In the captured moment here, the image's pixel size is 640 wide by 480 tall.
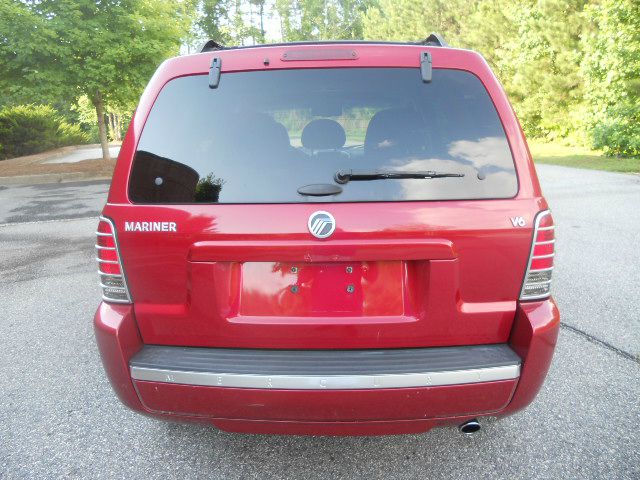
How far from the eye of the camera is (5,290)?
17.0 ft

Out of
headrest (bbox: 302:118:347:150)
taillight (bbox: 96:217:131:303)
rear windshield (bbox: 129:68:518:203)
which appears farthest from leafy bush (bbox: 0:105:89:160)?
headrest (bbox: 302:118:347:150)

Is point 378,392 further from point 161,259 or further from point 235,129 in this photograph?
point 235,129

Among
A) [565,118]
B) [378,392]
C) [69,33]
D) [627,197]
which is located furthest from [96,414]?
[565,118]

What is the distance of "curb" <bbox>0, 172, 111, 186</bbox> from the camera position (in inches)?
573

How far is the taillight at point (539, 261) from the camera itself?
1957 mm

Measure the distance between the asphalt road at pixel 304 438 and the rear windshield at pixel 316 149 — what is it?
136 cm

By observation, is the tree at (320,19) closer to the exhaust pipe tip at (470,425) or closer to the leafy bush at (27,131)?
the leafy bush at (27,131)

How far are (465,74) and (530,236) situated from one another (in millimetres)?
744

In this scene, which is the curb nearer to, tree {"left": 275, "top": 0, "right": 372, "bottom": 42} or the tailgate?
the tailgate

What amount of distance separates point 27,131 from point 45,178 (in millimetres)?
15350

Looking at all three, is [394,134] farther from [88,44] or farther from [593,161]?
[593,161]

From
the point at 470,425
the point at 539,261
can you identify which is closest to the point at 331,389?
the point at 470,425

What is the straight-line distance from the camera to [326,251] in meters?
1.86

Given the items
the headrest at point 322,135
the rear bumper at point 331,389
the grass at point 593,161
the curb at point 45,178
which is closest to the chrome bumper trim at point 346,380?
the rear bumper at point 331,389
